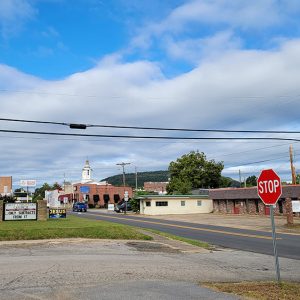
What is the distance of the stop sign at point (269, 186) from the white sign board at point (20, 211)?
25467 mm

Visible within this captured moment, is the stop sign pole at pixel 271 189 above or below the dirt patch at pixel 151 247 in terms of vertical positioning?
above

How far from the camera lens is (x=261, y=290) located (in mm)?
8766

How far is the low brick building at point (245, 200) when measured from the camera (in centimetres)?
5056

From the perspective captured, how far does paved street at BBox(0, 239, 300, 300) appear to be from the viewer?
28.2 feet

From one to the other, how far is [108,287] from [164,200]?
2204 inches

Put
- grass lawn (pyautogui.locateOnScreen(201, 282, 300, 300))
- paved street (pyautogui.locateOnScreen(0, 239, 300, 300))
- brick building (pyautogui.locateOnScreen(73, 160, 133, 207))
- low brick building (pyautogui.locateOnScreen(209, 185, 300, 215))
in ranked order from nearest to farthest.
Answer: grass lawn (pyautogui.locateOnScreen(201, 282, 300, 300)) < paved street (pyautogui.locateOnScreen(0, 239, 300, 300)) < low brick building (pyautogui.locateOnScreen(209, 185, 300, 215)) < brick building (pyautogui.locateOnScreen(73, 160, 133, 207))

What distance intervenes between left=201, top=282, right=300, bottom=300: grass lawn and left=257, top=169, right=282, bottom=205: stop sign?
1770mm

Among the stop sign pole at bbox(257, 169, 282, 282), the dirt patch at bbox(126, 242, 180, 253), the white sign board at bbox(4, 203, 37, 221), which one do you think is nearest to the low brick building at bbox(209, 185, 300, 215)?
the white sign board at bbox(4, 203, 37, 221)

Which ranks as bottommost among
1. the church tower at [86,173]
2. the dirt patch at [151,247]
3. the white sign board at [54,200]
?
the dirt patch at [151,247]

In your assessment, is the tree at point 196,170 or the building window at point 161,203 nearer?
the building window at point 161,203

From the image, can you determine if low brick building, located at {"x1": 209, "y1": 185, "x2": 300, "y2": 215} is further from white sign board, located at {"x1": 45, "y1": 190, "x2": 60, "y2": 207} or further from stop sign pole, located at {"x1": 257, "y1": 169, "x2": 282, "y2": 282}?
stop sign pole, located at {"x1": 257, "y1": 169, "x2": 282, "y2": 282}

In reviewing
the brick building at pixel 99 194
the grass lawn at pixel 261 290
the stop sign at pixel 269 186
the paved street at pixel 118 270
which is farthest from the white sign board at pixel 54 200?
the stop sign at pixel 269 186

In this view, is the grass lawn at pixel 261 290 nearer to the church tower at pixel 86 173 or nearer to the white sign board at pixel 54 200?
the white sign board at pixel 54 200

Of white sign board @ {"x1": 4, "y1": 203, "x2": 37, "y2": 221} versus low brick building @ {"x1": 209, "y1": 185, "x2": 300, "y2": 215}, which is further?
low brick building @ {"x1": 209, "y1": 185, "x2": 300, "y2": 215}
